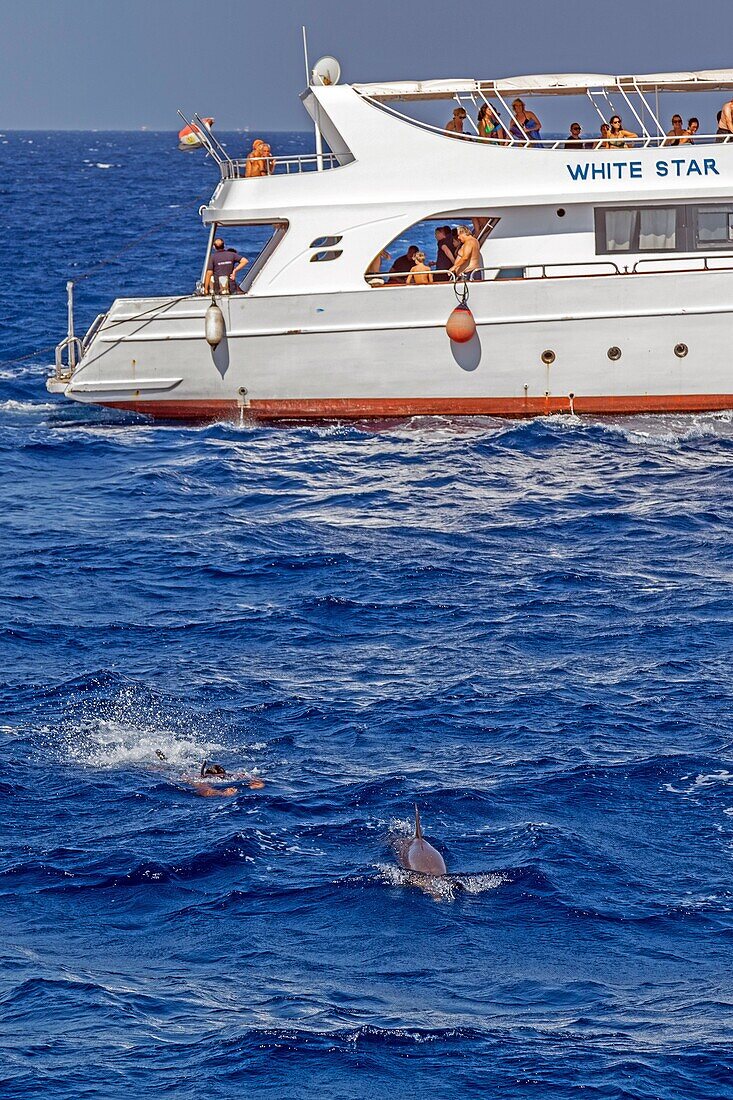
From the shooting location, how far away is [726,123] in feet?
81.4

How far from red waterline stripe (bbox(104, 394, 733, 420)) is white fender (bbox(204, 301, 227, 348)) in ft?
4.11

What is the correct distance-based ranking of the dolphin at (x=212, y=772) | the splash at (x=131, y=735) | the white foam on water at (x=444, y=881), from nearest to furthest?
the white foam on water at (x=444, y=881) → the dolphin at (x=212, y=772) → the splash at (x=131, y=735)

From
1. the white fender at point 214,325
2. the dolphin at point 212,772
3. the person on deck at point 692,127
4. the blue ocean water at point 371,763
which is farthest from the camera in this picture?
the person on deck at point 692,127

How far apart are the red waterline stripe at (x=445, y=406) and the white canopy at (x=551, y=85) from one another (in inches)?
189

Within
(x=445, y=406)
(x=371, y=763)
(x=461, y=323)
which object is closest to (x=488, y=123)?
(x=461, y=323)

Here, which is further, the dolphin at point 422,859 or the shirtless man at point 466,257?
the shirtless man at point 466,257

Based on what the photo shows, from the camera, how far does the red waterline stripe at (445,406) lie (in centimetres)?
2488

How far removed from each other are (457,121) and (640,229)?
3.31 meters

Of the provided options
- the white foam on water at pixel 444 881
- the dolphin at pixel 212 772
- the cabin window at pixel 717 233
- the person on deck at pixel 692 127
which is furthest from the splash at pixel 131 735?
the person on deck at pixel 692 127

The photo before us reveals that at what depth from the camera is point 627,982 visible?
1045 cm

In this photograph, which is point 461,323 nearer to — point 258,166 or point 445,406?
point 445,406

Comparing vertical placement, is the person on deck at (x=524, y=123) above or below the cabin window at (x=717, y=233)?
above

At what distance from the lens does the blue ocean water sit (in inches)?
385

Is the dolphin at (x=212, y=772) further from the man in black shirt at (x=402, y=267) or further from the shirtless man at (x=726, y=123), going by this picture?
the shirtless man at (x=726, y=123)
